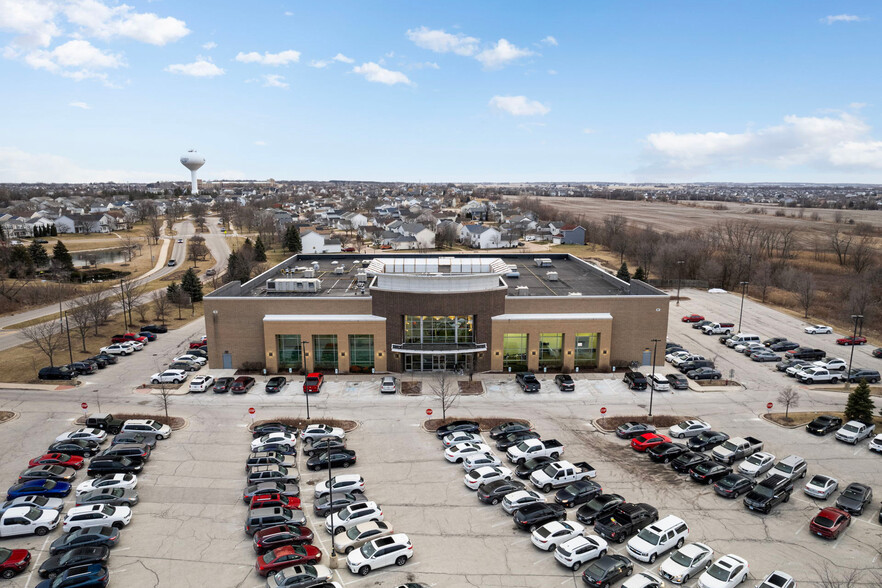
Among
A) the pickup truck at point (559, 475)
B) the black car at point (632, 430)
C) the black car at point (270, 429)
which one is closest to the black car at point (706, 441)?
the black car at point (632, 430)

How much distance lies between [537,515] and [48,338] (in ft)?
138

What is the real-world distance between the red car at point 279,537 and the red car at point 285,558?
15.4 inches

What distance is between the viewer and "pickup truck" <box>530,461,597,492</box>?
27594mm

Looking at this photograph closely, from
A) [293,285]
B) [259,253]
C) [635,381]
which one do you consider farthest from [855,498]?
[259,253]

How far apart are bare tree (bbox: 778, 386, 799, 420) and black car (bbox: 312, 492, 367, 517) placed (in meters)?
27.6

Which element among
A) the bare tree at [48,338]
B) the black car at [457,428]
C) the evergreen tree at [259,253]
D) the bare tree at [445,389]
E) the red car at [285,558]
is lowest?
the bare tree at [445,389]

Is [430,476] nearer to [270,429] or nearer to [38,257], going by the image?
→ [270,429]

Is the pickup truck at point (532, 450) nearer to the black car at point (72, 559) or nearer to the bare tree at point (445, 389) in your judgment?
the bare tree at point (445, 389)

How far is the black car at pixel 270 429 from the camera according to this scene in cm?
3278

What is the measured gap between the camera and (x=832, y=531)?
23.2 m

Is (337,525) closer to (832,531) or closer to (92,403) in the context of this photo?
(832,531)

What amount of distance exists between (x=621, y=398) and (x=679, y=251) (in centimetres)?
5886

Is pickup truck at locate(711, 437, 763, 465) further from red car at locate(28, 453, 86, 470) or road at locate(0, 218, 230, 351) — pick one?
road at locate(0, 218, 230, 351)

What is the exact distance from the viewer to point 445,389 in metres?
39.9
